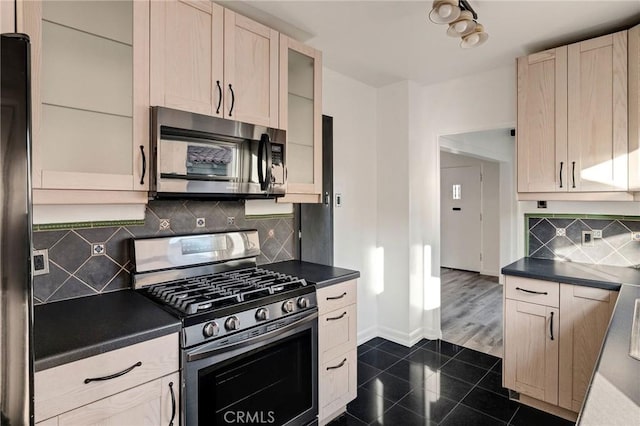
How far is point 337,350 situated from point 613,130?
225 centimetres

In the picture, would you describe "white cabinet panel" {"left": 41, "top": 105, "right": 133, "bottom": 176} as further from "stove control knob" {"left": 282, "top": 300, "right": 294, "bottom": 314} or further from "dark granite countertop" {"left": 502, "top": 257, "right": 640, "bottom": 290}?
"dark granite countertop" {"left": 502, "top": 257, "right": 640, "bottom": 290}

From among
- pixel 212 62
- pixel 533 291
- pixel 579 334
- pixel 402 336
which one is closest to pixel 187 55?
pixel 212 62

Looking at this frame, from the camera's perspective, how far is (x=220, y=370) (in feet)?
4.93

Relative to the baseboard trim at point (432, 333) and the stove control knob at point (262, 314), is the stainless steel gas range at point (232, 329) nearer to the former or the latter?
the stove control knob at point (262, 314)

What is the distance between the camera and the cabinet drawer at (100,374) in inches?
42.6

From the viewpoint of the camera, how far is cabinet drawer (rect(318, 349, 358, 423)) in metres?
2.02

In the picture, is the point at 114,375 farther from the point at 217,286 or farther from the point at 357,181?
the point at 357,181

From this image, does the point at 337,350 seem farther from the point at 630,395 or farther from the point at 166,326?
the point at 630,395

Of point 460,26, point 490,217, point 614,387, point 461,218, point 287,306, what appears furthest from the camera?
point 461,218

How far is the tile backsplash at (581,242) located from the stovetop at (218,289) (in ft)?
6.87

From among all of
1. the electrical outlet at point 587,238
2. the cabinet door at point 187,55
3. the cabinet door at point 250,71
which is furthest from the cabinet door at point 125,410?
the electrical outlet at point 587,238

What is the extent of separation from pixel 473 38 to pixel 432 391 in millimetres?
2367

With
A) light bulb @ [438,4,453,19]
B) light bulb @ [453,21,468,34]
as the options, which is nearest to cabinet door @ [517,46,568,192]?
light bulb @ [453,21,468,34]

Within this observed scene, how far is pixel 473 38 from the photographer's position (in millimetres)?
2002
